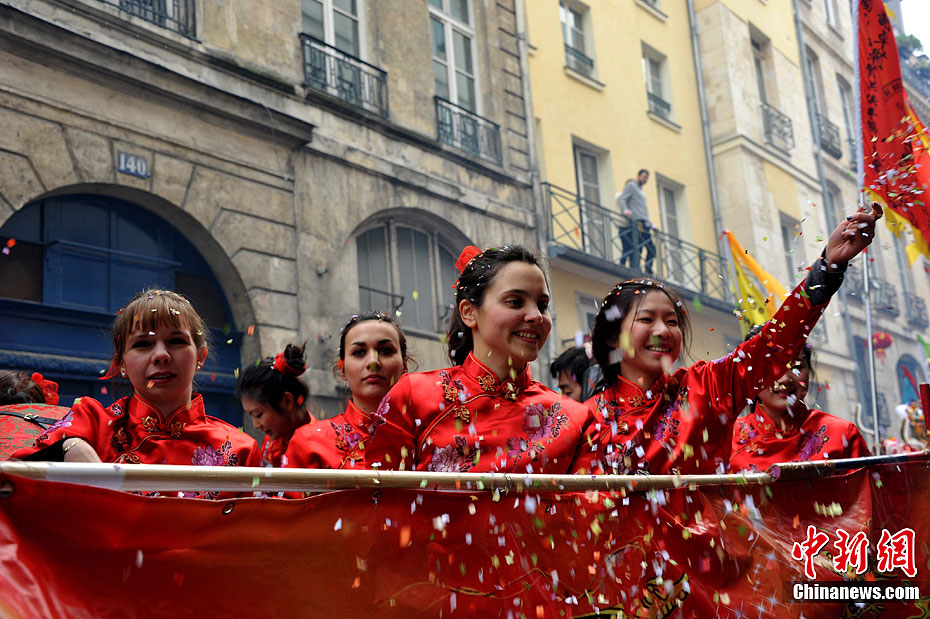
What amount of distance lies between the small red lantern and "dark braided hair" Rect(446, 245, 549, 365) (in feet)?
64.1

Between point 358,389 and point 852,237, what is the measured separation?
6.55ft

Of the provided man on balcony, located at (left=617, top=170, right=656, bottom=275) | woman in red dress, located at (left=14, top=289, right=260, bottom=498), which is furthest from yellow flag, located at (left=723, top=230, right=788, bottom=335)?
woman in red dress, located at (left=14, top=289, right=260, bottom=498)

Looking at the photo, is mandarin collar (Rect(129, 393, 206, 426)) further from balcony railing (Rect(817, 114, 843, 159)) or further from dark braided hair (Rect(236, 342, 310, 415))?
balcony railing (Rect(817, 114, 843, 159))

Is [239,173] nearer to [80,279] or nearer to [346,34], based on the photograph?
[80,279]

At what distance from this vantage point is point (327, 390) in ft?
29.7

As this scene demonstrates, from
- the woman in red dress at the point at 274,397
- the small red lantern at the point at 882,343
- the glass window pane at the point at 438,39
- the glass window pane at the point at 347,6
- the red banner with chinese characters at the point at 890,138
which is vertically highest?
the glass window pane at the point at 438,39

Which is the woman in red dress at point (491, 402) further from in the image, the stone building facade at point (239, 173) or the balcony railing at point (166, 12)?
the balcony railing at point (166, 12)

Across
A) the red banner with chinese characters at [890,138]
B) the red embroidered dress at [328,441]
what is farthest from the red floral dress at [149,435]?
the red banner with chinese characters at [890,138]

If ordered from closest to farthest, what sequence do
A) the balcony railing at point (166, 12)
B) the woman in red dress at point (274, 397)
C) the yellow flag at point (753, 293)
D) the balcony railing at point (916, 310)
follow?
the woman in red dress at point (274, 397) < the balcony railing at point (166, 12) < the yellow flag at point (753, 293) < the balcony railing at point (916, 310)

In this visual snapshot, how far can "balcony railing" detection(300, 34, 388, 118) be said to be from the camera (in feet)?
32.2

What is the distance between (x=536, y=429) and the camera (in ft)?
9.55

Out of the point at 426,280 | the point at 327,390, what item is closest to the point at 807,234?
the point at 426,280

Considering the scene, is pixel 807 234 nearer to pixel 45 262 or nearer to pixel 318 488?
pixel 45 262

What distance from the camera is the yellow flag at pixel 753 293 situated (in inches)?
367
